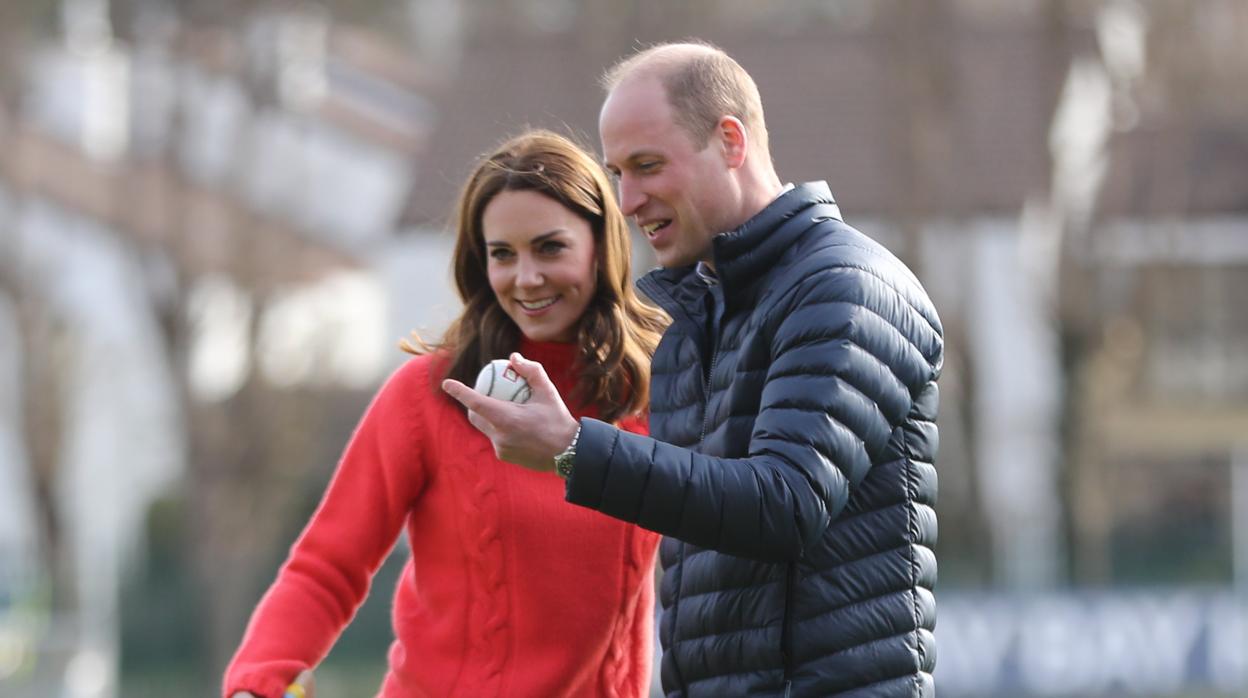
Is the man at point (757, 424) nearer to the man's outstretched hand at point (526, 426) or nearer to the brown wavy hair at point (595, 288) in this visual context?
the man's outstretched hand at point (526, 426)

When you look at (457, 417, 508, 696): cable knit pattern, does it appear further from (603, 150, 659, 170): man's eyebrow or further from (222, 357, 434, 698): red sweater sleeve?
(603, 150, 659, 170): man's eyebrow

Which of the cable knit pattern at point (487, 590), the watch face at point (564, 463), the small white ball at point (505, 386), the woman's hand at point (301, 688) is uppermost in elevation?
the small white ball at point (505, 386)

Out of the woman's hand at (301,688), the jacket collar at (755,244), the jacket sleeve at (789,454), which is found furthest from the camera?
the woman's hand at (301,688)

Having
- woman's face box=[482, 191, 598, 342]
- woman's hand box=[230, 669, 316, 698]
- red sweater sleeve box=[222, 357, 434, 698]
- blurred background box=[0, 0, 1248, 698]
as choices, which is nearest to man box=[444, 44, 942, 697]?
woman's face box=[482, 191, 598, 342]

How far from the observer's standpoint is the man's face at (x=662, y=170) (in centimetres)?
330

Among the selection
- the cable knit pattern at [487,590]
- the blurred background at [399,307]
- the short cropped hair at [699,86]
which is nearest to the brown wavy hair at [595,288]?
the cable knit pattern at [487,590]

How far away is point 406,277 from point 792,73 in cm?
715

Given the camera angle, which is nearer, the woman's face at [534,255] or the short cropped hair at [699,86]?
the short cropped hair at [699,86]

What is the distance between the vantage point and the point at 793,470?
9.69ft

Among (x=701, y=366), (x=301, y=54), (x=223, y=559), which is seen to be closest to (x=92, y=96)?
(x=301, y=54)

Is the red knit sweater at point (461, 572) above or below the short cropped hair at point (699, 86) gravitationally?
below

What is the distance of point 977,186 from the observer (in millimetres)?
30750

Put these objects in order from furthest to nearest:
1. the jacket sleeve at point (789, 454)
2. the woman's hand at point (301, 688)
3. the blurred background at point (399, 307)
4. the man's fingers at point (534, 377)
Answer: the blurred background at point (399, 307) → the woman's hand at point (301, 688) → the man's fingers at point (534, 377) → the jacket sleeve at point (789, 454)

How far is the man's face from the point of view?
10.8 feet
